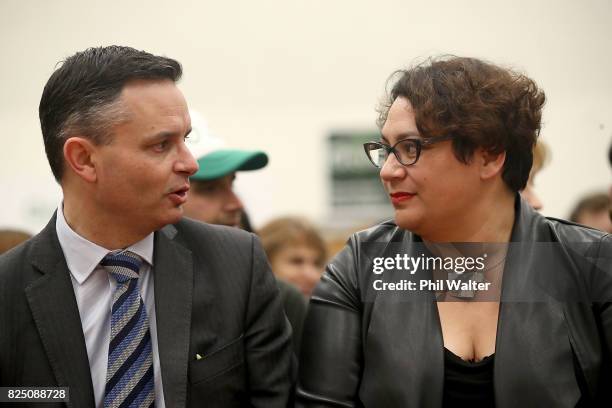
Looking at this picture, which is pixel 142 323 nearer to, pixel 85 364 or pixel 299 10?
pixel 85 364

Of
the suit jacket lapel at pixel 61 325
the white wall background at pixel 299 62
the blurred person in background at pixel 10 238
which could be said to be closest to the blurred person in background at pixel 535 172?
the suit jacket lapel at pixel 61 325

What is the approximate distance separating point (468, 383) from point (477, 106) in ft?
2.66

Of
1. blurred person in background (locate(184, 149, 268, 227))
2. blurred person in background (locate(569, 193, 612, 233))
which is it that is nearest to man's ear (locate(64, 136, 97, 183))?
blurred person in background (locate(184, 149, 268, 227))

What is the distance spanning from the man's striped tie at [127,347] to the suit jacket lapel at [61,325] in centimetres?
7

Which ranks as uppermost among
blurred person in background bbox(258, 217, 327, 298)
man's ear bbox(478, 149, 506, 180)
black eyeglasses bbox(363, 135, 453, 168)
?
black eyeglasses bbox(363, 135, 453, 168)

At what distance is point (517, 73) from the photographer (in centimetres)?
281

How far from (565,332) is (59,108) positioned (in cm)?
161

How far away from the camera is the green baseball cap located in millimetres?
3660

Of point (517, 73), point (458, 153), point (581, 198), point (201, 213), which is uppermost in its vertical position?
point (517, 73)

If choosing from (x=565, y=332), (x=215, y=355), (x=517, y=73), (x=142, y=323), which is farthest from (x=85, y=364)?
(x=517, y=73)

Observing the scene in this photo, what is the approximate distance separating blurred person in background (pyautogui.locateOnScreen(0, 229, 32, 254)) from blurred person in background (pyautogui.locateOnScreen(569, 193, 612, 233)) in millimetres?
3100

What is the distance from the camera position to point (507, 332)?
102 inches

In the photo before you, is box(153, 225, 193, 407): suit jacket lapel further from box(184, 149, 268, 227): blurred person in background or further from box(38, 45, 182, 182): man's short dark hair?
box(184, 149, 268, 227): blurred person in background

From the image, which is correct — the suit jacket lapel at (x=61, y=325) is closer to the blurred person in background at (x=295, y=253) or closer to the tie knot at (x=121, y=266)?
the tie knot at (x=121, y=266)
